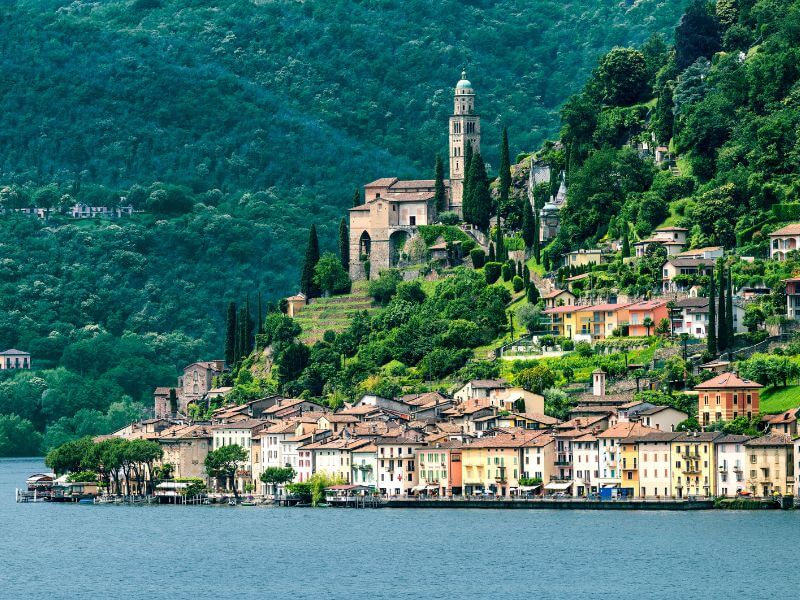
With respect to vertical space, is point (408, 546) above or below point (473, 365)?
below

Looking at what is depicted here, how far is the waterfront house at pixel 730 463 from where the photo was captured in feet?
379

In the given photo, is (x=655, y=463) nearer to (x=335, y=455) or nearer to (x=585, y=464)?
(x=585, y=464)

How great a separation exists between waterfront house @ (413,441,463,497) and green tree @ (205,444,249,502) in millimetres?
14587

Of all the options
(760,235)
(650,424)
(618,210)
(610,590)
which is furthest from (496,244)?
(610,590)

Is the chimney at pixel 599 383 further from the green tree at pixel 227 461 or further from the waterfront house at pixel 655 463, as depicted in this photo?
the green tree at pixel 227 461

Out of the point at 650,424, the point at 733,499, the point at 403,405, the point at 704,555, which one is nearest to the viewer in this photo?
the point at 704,555

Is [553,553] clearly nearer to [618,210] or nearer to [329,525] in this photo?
[329,525]

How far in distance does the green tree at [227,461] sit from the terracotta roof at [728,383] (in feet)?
98.4

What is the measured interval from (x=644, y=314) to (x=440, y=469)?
1801cm

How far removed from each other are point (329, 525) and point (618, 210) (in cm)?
4585

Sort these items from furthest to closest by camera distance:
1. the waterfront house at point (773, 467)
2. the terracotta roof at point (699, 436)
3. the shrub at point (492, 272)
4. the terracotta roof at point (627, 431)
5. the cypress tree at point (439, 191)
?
the cypress tree at point (439, 191)
the shrub at point (492, 272)
the terracotta roof at point (627, 431)
the terracotta roof at point (699, 436)
the waterfront house at point (773, 467)

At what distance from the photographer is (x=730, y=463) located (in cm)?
11594

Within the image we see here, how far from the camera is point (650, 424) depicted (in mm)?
123812

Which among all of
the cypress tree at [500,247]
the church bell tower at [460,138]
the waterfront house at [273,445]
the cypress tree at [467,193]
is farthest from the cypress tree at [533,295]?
the church bell tower at [460,138]
